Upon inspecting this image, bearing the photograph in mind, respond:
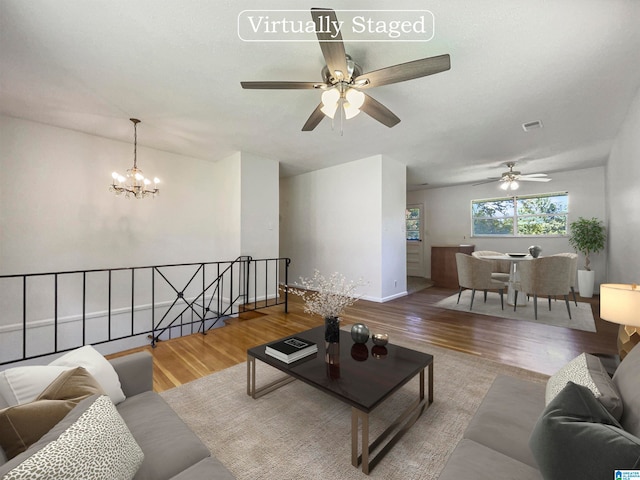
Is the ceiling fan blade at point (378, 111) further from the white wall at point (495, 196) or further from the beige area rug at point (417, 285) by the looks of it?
the white wall at point (495, 196)

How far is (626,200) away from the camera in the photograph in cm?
348

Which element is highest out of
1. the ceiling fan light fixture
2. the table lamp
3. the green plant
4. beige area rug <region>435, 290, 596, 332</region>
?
the ceiling fan light fixture

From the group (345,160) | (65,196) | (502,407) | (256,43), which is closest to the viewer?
(502,407)

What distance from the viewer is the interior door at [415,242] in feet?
26.8

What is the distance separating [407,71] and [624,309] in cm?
201

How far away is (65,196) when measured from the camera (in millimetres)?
3896

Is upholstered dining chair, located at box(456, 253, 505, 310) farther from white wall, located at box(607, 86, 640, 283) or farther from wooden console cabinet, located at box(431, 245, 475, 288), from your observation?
wooden console cabinet, located at box(431, 245, 475, 288)

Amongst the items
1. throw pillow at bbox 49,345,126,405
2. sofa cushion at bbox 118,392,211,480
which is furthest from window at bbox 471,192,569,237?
throw pillow at bbox 49,345,126,405

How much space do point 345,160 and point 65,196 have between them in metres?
4.59

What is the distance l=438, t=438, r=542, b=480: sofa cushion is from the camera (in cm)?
89

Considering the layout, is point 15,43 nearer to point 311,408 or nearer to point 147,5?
point 147,5

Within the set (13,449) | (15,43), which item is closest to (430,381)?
(13,449)

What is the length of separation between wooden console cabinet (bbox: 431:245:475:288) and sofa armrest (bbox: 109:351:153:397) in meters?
6.64

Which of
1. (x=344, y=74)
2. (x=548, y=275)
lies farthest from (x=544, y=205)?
(x=344, y=74)
